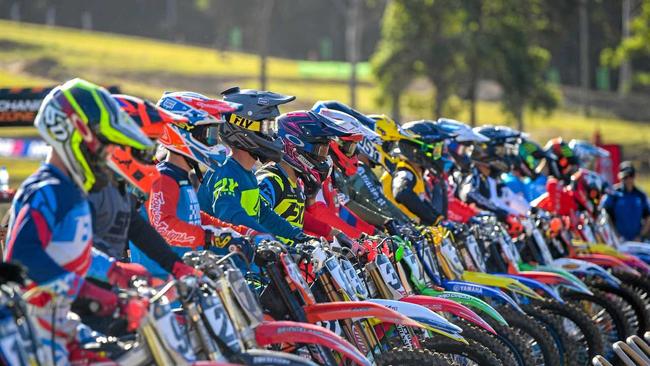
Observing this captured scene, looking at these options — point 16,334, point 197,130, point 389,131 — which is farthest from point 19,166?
point 16,334

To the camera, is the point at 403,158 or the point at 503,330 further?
the point at 403,158

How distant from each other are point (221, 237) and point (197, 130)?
1.02 m

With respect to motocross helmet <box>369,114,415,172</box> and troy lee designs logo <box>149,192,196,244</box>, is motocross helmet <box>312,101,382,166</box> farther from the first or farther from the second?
troy lee designs logo <box>149,192,196,244</box>

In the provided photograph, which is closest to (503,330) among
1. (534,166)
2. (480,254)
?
(480,254)

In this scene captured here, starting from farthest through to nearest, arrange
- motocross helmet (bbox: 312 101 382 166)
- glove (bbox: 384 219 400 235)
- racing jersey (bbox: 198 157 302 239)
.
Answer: motocross helmet (bbox: 312 101 382 166)
glove (bbox: 384 219 400 235)
racing jersey (bbox: 198 157 302 239)

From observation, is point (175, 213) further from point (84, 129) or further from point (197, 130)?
point (84, 129)

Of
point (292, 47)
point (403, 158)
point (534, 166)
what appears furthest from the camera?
point (292, 47)

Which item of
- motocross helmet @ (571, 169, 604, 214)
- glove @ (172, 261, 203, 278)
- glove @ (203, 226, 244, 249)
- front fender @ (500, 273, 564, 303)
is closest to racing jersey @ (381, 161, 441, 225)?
front fender @ (500, 273, 564, 303)

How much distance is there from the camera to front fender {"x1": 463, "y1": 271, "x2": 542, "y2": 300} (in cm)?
978

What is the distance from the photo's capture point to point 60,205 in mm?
5414

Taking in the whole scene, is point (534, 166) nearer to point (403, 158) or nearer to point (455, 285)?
point (403, 158)

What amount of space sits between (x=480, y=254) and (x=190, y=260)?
4.78 meters

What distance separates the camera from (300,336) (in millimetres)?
6336

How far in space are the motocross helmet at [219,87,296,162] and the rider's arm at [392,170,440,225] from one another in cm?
279
